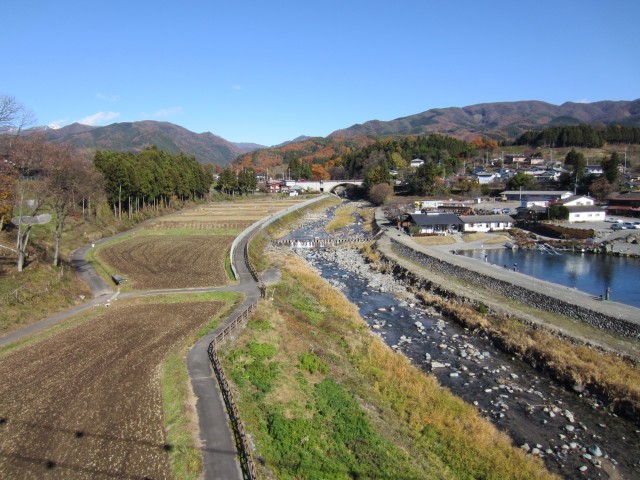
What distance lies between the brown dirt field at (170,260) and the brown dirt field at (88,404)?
7940 millimetres

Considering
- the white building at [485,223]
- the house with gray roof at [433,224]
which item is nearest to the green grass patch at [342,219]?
the house with gray roof at [433,224]

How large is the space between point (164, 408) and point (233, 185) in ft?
263

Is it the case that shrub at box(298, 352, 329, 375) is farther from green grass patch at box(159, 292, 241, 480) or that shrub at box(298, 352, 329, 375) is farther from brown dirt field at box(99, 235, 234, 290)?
brown dirt field at box(99, 235, 234, 290)

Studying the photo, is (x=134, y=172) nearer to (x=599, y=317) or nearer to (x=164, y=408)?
(x=164, y=408)

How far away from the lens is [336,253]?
41.5 meters

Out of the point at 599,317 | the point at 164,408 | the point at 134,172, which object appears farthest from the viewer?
the point at 134,172

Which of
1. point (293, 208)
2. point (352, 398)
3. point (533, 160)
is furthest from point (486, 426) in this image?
point (533, 160)

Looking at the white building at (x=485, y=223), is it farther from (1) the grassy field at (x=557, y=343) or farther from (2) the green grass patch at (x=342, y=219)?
(1) the grassy field at (x=557, y=343)

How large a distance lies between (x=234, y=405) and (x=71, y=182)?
27.3 m

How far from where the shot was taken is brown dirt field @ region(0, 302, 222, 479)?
9375 millimetres

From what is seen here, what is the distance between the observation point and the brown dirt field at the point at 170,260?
26.1m

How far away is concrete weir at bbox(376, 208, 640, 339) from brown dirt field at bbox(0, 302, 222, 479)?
18230 mm

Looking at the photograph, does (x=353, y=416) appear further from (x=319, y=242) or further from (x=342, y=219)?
(x=342, y=219)

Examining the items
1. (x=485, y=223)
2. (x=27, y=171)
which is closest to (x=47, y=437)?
(x=27, y=171)
